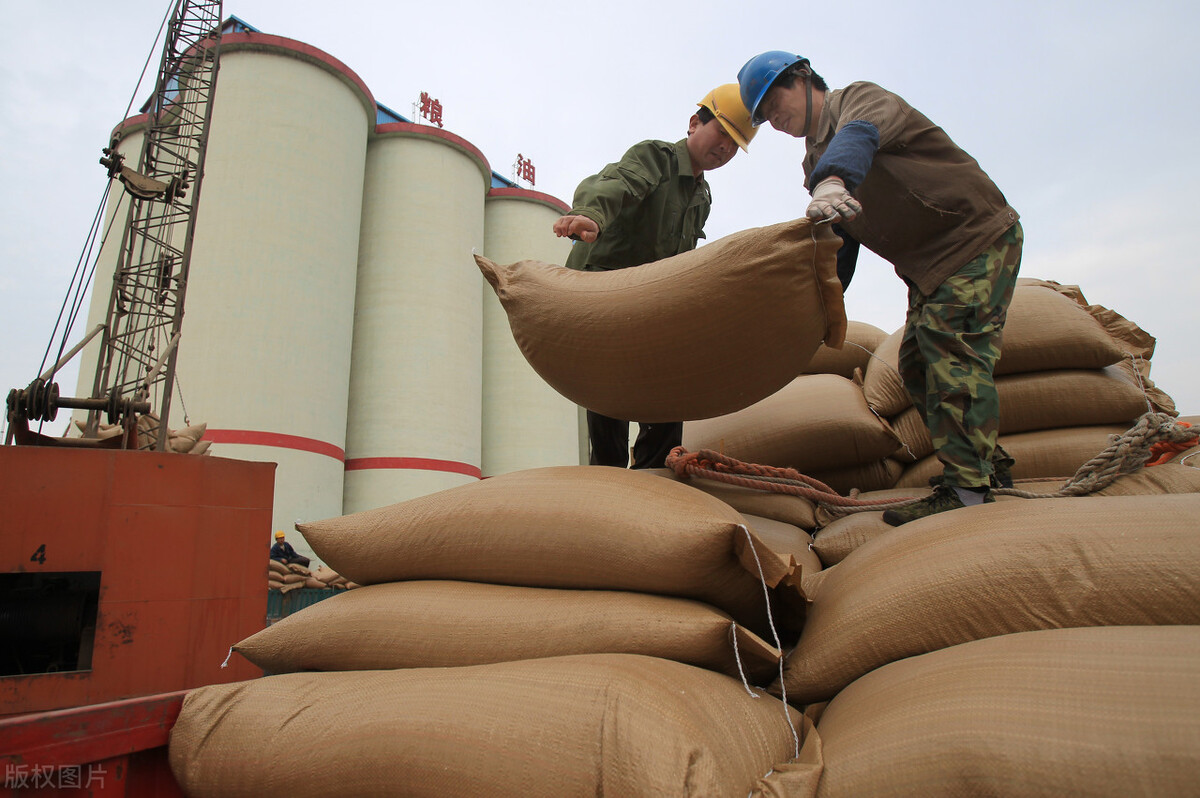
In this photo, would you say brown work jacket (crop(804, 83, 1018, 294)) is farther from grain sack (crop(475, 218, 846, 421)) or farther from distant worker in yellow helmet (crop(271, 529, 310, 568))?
distant worker in yellow helmet (crop(271, 529, 310, 568))

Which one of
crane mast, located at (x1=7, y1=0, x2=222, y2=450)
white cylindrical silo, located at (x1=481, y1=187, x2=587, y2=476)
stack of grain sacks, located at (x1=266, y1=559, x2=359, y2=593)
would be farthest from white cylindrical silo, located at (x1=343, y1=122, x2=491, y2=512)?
stack of grain sacks, located at (x1=266, y1=559, x2=359, y2=593)

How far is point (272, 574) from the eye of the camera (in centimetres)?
546

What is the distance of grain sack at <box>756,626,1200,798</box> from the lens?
0.60 metres

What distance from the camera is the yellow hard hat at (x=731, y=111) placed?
6.40 ft

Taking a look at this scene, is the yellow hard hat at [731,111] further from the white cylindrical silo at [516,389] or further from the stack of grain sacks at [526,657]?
the white cylindrical silo at [516,389]

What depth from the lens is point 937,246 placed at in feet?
4.81

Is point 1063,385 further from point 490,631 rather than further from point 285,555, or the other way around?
point 285,555

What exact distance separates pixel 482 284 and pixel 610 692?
34.3ft

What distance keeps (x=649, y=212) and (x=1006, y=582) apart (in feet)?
4.65

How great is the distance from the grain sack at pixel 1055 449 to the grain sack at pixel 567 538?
0.97 metres

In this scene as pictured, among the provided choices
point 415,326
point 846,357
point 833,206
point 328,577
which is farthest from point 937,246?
point 415,326

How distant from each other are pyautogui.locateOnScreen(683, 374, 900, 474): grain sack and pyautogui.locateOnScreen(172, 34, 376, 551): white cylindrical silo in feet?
22.5

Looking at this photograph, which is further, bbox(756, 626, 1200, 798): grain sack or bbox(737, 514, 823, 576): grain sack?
bbox(737, 514, 823, 576): grain sack

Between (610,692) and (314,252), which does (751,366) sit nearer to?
(610,692)
